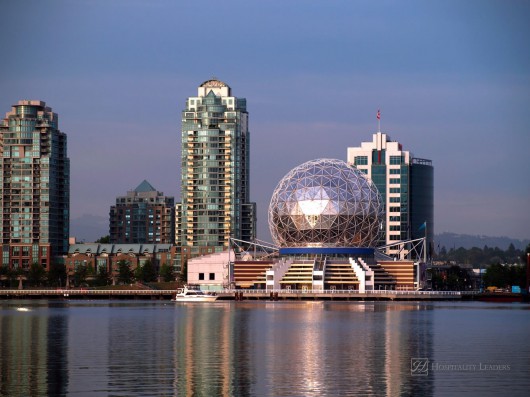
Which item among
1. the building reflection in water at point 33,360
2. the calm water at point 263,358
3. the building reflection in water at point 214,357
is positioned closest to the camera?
the building reflection in water at point 33,360

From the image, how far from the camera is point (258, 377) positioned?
63.9 meters

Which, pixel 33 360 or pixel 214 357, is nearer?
pixel 33 360

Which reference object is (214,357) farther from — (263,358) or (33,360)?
(33,360)

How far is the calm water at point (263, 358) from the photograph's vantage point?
5969 cm

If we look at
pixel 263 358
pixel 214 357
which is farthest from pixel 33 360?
pixel 263 358

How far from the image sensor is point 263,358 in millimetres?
74750

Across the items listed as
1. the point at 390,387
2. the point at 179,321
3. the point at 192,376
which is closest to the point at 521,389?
the point at 390,387

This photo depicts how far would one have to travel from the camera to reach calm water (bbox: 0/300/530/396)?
59.7m

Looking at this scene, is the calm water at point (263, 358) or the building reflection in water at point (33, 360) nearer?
the building reflection in water at point (33, 360)

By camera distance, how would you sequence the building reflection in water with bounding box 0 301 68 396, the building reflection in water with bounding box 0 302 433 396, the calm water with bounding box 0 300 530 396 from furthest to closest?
the building reflection in water with bounding box 0 302 433 396
the calm water with bounding box 0 300 530 396
the building reflection in water with bounding box 0 301 68 396

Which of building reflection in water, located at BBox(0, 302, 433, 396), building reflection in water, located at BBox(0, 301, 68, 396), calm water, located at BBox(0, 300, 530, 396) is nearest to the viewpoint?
Answer: building reflection in water, located at BBox(0, 301, 68, 396)

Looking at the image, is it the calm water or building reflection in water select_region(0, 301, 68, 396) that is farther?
the calm water

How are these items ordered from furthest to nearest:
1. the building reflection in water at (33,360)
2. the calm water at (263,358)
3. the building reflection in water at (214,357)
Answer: the building reflection in water at (214,357) < the calm water at (263,358) < the building reflection in water at (33,360)

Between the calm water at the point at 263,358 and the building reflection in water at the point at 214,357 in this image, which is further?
the building reflection in water at the point at 214,357
